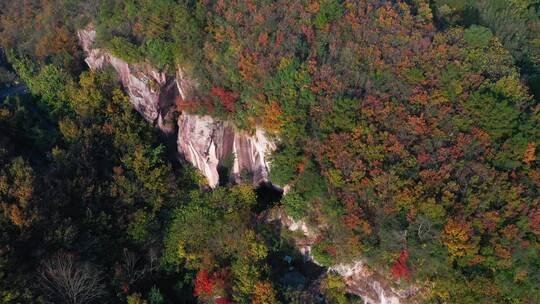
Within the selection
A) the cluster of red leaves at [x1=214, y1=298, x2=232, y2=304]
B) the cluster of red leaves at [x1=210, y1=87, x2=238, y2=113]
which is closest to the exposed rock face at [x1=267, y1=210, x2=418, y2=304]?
the cluster of red leaves at [x1=214, y1=298, x2=232, y2=304]

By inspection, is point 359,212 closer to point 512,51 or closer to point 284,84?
point 284,84

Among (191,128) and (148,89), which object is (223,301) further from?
(148,89)

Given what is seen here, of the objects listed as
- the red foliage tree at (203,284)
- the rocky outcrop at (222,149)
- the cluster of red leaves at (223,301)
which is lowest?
the red foliage tree at (203,284)

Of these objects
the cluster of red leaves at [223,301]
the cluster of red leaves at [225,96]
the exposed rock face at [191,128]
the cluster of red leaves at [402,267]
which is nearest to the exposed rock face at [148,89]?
the exposed rock face at [191,128]

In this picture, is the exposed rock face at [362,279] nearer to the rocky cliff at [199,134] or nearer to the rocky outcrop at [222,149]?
the rocky cliff at [199,134]

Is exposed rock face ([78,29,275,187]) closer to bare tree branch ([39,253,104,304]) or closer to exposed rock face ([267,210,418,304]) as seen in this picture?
exposed rock face ([267,210,418,304])

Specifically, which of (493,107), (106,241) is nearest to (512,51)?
(493,107)
